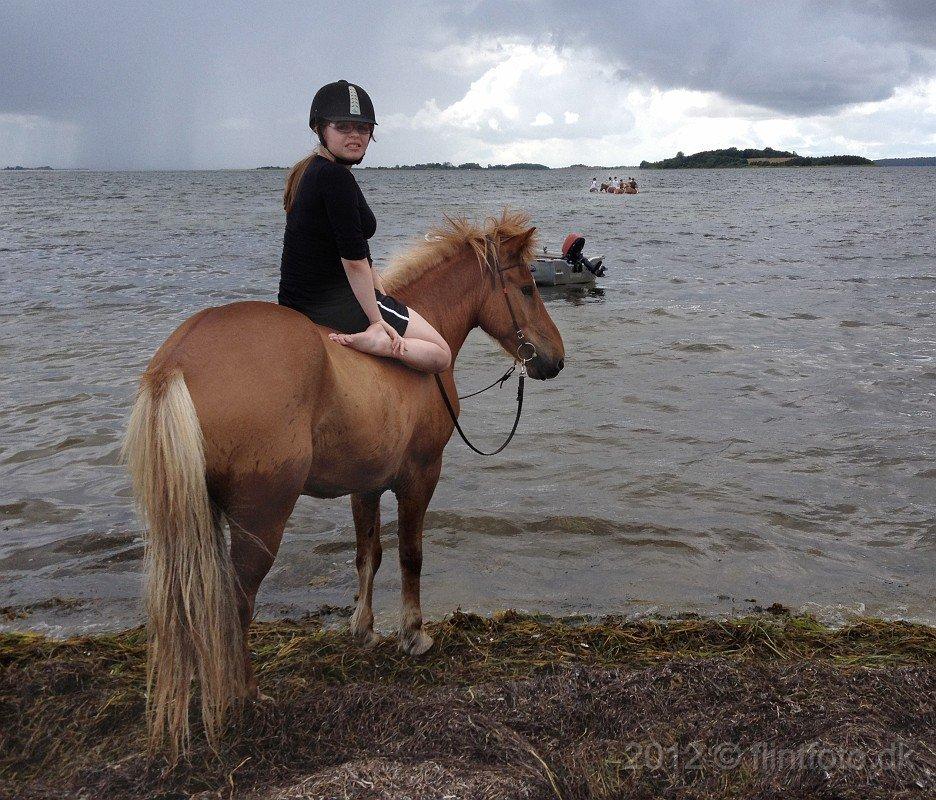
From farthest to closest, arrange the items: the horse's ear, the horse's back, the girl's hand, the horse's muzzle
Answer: the horse's muzzle, the horse's ear, the girl's hand, the horse's back

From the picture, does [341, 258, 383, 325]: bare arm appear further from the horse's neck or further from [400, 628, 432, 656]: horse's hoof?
[400, 628, 432, 656]: horse's hoof

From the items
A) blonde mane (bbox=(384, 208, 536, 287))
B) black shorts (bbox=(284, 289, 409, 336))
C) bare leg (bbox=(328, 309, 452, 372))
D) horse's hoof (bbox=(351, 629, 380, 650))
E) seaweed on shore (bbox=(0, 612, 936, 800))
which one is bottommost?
horse's hoof (bbox=(351, 629, 380, 650))

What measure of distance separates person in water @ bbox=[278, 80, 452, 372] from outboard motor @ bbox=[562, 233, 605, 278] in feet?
61.9

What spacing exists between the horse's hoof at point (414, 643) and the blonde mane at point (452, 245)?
7.65 feet

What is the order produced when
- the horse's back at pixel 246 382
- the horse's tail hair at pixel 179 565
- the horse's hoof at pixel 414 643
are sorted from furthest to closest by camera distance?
the horse's hoof at pixel 414 643, the horse's back at pixel 246 382, the horse's tail hair at pixel 179 565

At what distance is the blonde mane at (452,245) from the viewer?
5.10 metres

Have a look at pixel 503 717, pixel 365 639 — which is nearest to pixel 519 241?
pixel 365 639

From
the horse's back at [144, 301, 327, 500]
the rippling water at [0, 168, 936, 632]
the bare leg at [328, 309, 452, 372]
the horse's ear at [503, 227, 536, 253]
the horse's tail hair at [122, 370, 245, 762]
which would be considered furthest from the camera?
the rippling water at [0, 168, 936, 632]

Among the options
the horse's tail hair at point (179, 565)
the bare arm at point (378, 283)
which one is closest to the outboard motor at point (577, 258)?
the bare arm at point (378, 283)

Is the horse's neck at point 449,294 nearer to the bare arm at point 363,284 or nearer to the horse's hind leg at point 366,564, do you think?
the bare arm at point 363,284

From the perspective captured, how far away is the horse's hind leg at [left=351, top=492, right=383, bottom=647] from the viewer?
16.8 feet

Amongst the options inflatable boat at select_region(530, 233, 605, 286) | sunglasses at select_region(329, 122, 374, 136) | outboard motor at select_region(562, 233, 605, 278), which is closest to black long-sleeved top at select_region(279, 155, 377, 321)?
sunglasses at select_region(329, 122, 374, 136)

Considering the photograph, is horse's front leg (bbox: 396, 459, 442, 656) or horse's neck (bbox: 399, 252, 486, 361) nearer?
horse's front leg (bbox: 396, 459, 442, 656)

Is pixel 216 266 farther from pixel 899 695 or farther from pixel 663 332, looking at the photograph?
pixel 899 695
